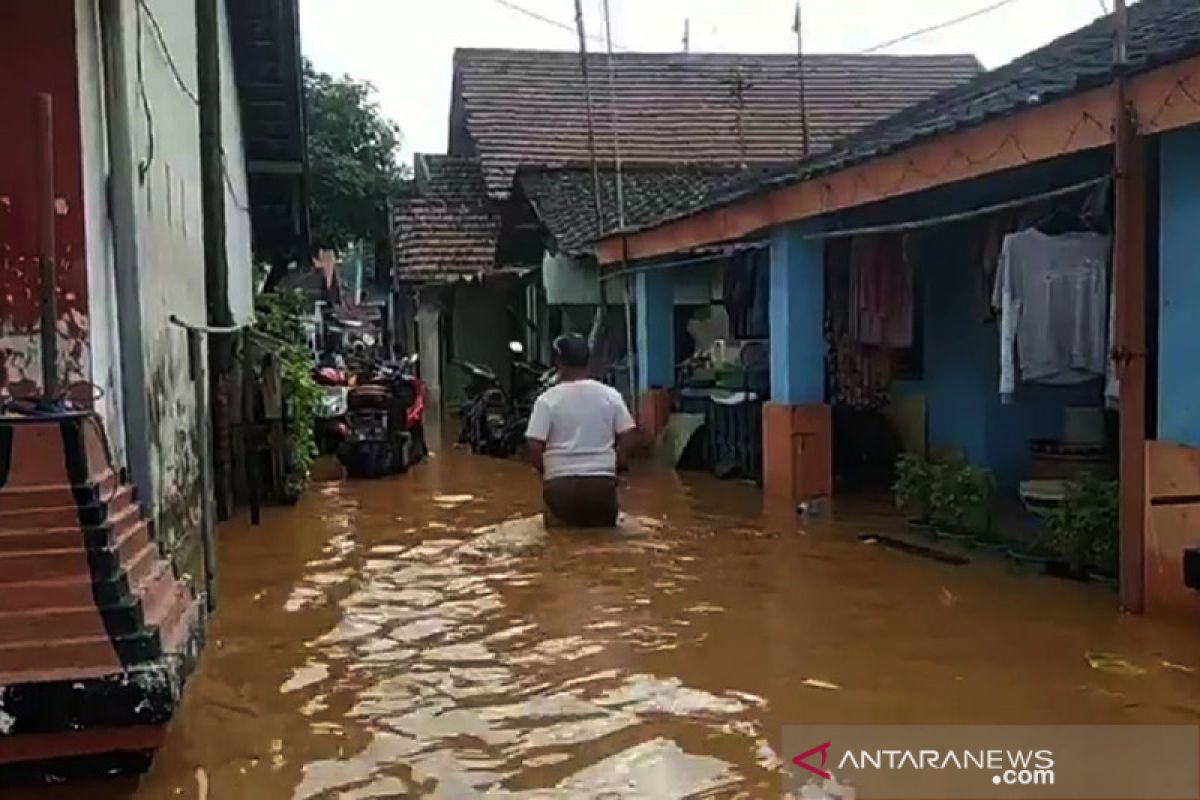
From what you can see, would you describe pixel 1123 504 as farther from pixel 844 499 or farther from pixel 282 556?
pixel 282 556

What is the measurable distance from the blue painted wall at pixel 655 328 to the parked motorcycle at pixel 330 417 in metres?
3.54

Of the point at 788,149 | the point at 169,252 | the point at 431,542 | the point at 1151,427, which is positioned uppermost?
the point at 788,149

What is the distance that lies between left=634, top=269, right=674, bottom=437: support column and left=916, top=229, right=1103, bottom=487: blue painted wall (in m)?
4.42

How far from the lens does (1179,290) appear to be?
20.8 ft

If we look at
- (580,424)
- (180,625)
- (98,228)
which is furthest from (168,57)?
(180,625)

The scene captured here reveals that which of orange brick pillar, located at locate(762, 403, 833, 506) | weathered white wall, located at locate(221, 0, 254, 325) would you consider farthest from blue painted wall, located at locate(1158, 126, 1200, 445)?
weathered white wall, located at locate(221, 0, 254, 325)

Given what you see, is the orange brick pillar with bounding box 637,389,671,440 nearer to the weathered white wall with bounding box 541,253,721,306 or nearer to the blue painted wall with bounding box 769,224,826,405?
the weathered white wall with bounding box 541,253,721,306

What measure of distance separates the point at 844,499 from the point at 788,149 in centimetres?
1541

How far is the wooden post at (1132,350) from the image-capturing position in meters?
6.45

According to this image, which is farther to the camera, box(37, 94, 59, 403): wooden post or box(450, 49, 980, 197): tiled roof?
box(450, 49, 980, 197): tiled roof

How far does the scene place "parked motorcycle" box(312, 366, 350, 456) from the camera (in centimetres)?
1559

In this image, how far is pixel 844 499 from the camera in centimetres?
1120

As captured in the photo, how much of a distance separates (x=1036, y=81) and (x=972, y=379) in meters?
3.76

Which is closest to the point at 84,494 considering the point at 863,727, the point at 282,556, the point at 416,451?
the point at 863,727
